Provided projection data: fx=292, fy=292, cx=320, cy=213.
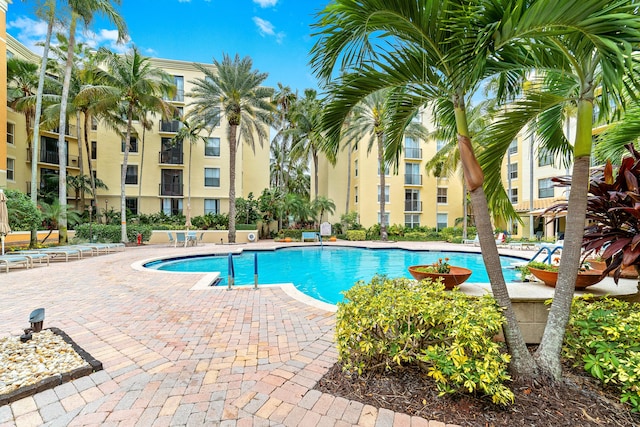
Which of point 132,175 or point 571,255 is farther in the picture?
point 132,175

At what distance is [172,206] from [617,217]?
27225mm

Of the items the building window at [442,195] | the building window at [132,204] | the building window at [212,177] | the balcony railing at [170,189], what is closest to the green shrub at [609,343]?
the building window at [212,177]

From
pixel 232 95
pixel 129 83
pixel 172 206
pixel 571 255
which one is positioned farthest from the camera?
pixel 172 206

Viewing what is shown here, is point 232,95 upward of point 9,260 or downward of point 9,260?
upward

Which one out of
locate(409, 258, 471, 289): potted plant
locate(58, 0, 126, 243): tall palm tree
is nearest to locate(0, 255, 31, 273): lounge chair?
locate(58, 0, 126, 243): tall palm tree

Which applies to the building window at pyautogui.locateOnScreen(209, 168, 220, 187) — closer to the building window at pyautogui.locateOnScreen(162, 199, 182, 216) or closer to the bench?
the building window at pyautogui.locateOnScreen(162, 199, 182, 216)

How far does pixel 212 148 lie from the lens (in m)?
26.2

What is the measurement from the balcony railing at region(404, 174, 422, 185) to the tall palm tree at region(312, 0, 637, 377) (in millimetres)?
25295

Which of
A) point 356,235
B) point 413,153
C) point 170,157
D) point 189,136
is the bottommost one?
point 356,235

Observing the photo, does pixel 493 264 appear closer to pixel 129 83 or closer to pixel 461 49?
pixel 461 49

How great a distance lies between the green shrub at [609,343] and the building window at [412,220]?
25391mm

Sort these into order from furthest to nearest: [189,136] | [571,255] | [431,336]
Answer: [189,136] < [431,336] < [571,255]

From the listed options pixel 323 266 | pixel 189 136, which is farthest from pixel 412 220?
pixel 189 136

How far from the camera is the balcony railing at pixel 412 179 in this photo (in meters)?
27.8
